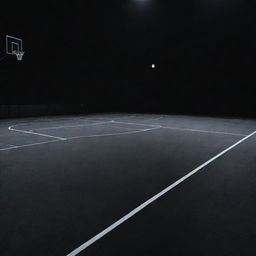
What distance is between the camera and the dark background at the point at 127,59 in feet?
75.7

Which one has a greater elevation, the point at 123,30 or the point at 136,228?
the point at 123,30

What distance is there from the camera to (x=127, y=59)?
109 feet

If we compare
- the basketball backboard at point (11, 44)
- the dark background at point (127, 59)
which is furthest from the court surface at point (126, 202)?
the dark background at point (127, 59)

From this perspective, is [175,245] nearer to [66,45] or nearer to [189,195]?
Answer: [189,195]

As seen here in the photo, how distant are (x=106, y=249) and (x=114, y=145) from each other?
7.11 metres

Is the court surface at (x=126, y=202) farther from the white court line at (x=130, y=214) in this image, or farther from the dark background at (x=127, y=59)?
the dark background at (x=127, y=59)

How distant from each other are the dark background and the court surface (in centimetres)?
1398

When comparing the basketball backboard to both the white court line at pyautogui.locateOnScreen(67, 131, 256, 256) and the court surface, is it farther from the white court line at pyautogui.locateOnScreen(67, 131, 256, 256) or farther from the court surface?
the white court line at pyautogui.locateOnScreen(67, 131, 256, 256)

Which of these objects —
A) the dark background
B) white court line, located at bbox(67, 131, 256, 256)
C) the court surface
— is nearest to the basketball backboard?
the dark background

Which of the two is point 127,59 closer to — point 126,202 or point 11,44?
point 11,44

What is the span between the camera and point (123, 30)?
2656 centimetres

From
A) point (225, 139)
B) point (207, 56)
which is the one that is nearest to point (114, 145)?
point (225, 139)

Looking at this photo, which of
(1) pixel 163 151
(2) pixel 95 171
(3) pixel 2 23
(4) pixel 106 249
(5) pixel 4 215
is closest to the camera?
(4) pixel 106 249

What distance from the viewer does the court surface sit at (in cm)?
359
